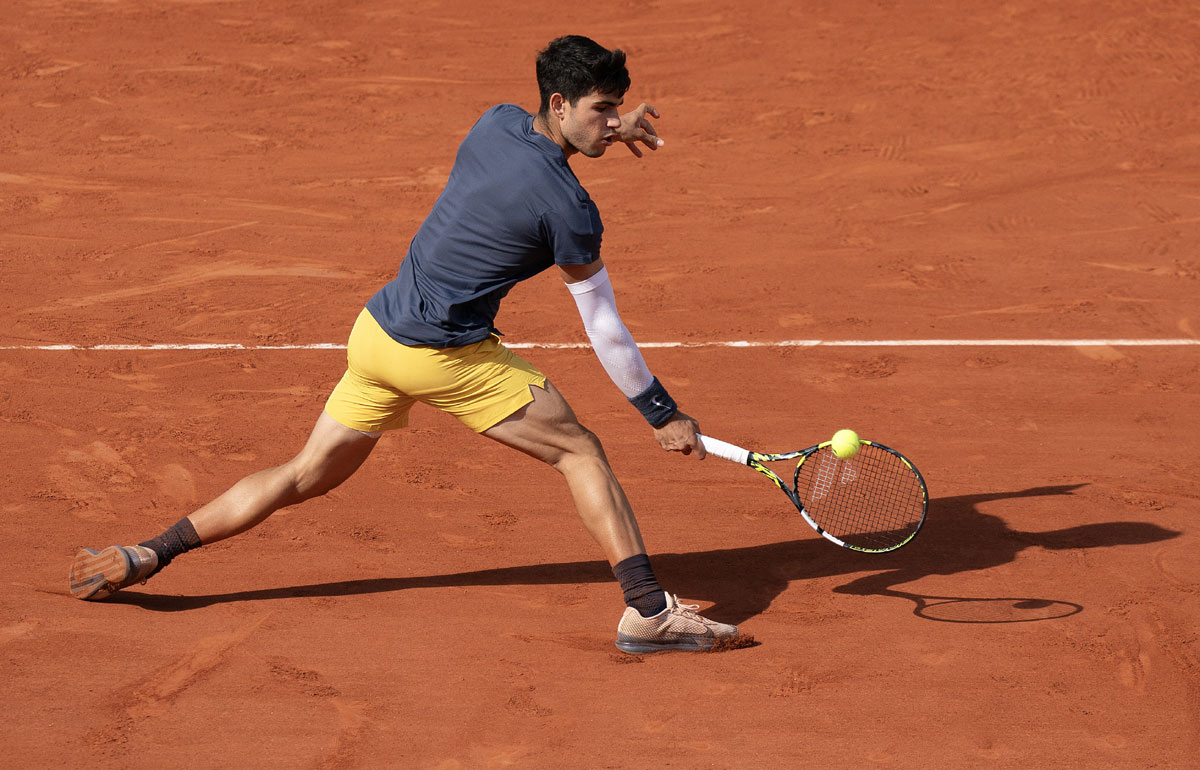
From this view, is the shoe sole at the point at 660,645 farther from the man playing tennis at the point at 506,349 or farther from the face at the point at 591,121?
the face at the point at 591,121

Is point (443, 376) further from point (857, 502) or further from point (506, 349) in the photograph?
point (857, 502)

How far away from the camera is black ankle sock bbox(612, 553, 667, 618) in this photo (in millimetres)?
4711

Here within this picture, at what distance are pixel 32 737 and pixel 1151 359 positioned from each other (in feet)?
20.9

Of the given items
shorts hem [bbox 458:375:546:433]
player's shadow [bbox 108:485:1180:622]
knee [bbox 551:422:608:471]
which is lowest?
player's shadow [bbox 108:485:1180:622]

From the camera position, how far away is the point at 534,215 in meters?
4.44

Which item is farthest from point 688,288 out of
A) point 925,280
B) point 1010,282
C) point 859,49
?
point 859,49

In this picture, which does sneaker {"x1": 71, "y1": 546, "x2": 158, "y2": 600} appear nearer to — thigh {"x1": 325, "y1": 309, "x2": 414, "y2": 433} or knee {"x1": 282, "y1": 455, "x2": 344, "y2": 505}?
knee {"x1": 282, "y1": 455, "x2": 344, "y2": 505}

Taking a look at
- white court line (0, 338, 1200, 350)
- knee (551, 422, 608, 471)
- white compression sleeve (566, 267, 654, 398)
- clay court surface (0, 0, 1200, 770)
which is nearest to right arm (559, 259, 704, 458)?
white compression sleeve (566, 267, 654, 398)

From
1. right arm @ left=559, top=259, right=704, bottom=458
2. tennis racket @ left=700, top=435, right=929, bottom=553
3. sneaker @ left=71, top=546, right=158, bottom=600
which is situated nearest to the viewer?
right arm @ left=559, top=259, right=704, bottom=458

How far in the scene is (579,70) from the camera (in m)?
4.43

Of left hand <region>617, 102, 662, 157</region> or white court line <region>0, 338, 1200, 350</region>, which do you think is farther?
white court line <region>0, 338, 1200, 350</region>

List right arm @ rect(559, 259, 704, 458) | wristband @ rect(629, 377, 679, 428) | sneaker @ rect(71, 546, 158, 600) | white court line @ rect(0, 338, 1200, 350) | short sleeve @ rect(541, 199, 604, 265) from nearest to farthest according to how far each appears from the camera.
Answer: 1. short sleeve @ rect(541, 199, 604, 265)
2. right arm @ rect(559, 259, 704, 458)
3. wristband @ rect(629, 377, 679, 428)
4. sneaker @ rect(71, 546, 158, 600)
5. white court line @ rect(0, 338, 1200, 350)

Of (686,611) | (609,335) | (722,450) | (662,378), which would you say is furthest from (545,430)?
(662,378)

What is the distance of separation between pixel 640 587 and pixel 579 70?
1.85m
